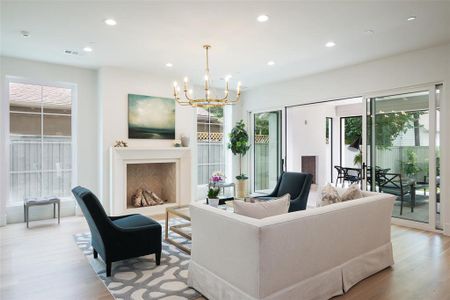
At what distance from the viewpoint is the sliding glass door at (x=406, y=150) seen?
14.7 feet

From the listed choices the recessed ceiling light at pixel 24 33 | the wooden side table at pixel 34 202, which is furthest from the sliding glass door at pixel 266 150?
the recessed ceiling light at pixel 24 33

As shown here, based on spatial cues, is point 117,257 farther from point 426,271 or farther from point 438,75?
point 438,75

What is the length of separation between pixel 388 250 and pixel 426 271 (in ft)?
1.34

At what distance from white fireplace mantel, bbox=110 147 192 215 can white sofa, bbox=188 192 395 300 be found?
321 cm

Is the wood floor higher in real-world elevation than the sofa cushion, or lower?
lower

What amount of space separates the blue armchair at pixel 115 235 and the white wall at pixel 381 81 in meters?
4.38

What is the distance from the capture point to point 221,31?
3779mm

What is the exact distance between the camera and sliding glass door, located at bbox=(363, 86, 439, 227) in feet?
14.7

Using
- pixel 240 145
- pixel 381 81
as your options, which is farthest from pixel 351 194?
pixel 240 145

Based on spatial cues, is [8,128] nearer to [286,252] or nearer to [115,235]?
[115,235]

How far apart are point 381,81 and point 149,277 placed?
486cm

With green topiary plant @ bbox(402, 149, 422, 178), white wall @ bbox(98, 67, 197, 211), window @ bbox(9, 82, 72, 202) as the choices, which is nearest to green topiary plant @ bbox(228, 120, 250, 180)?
white wall @ bbox(98, 67, 197, 211)

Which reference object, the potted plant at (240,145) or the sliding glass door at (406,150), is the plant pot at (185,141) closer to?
the potted plant at (240,145)

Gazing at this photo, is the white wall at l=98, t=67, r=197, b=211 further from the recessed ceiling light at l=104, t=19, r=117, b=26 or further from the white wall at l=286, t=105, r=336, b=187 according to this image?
the white wall at l=286, t=105, r=336, b=187
